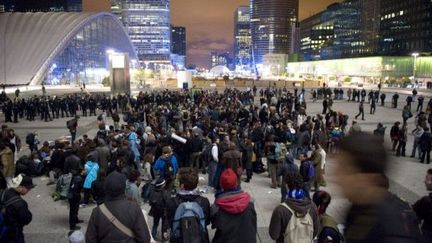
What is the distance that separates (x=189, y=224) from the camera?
15.5 ft

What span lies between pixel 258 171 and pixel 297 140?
2.43 m

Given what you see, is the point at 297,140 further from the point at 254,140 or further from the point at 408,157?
the point at 408,157

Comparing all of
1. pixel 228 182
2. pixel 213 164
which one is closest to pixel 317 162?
pixel 213 164

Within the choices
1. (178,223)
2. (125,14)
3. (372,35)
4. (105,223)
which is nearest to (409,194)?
(178,223)

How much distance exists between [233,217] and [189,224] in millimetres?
566

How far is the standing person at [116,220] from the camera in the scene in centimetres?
400

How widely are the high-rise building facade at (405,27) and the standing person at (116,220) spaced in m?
123

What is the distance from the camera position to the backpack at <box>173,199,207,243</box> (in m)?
4.69

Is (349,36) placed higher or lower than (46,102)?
higher

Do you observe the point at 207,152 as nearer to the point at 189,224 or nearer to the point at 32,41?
the point at 189,224

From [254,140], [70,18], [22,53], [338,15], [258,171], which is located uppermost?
[338,15]

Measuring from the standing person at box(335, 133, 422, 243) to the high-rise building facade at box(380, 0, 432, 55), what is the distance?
407ft

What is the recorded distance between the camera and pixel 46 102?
29688mm

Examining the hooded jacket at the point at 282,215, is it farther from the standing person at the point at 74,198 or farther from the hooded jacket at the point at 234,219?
the standing person at the point at 74,198
